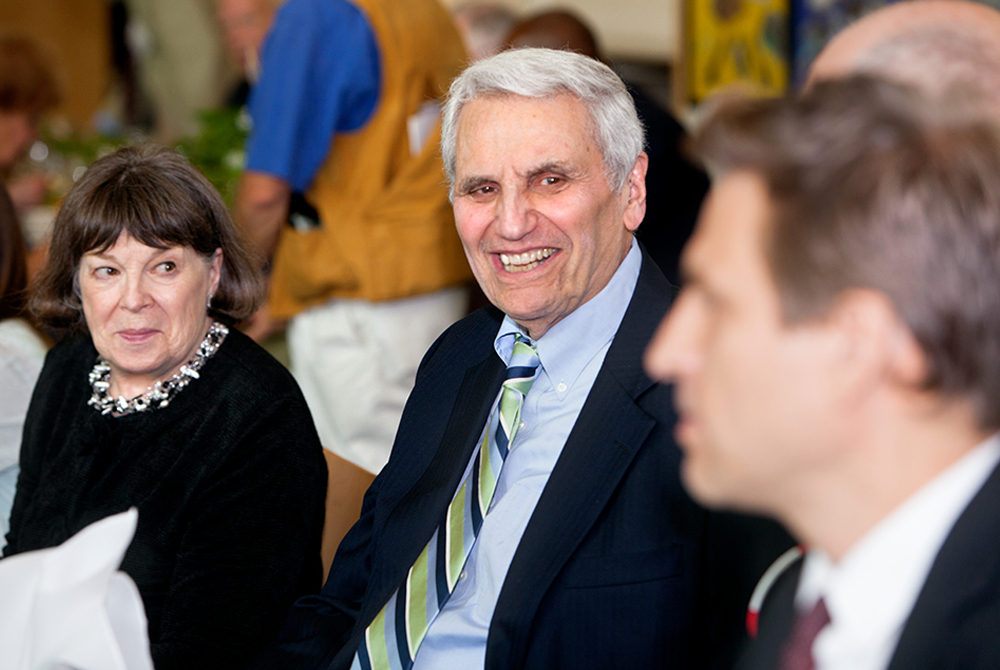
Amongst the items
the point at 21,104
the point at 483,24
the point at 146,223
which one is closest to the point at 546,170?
the point at 146,223

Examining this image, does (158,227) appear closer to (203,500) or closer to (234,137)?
(203,500)

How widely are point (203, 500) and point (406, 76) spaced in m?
1.71

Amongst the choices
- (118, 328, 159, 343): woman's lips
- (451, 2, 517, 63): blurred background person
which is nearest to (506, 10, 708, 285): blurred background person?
(118, 328, 159, 343): woman's lips

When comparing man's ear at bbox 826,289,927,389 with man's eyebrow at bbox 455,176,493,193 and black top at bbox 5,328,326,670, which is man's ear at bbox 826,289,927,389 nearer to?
man's eyebrow at bbox 455,176,493,193

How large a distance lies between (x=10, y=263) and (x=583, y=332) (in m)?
1.57

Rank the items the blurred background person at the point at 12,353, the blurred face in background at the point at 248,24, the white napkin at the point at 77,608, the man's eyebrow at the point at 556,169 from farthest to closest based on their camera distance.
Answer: the blurred face in background at the point at 248,24
the blurred background person at the point at 12,353
the man's eyebrow at the point at 556,169
the white napkin at the point at 77,608

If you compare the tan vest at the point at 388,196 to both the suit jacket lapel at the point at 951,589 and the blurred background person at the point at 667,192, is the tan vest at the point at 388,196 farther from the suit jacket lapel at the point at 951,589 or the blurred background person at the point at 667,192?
the suit jacket lapel at the point at 951,589

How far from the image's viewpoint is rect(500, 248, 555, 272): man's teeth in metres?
1.70

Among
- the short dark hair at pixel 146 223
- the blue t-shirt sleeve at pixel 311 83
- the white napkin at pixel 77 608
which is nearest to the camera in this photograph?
the white napkin at pixel 77 608

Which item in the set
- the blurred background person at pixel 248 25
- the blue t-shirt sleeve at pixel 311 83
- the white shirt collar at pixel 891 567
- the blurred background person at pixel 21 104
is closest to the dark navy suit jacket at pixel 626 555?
the white shirt collar at pixel 891 567

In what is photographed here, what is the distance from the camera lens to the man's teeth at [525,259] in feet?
5.58

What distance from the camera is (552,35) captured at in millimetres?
3650

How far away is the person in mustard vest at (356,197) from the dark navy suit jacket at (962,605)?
2176mm

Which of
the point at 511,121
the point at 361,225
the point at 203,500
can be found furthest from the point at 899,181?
the point at 361,225
